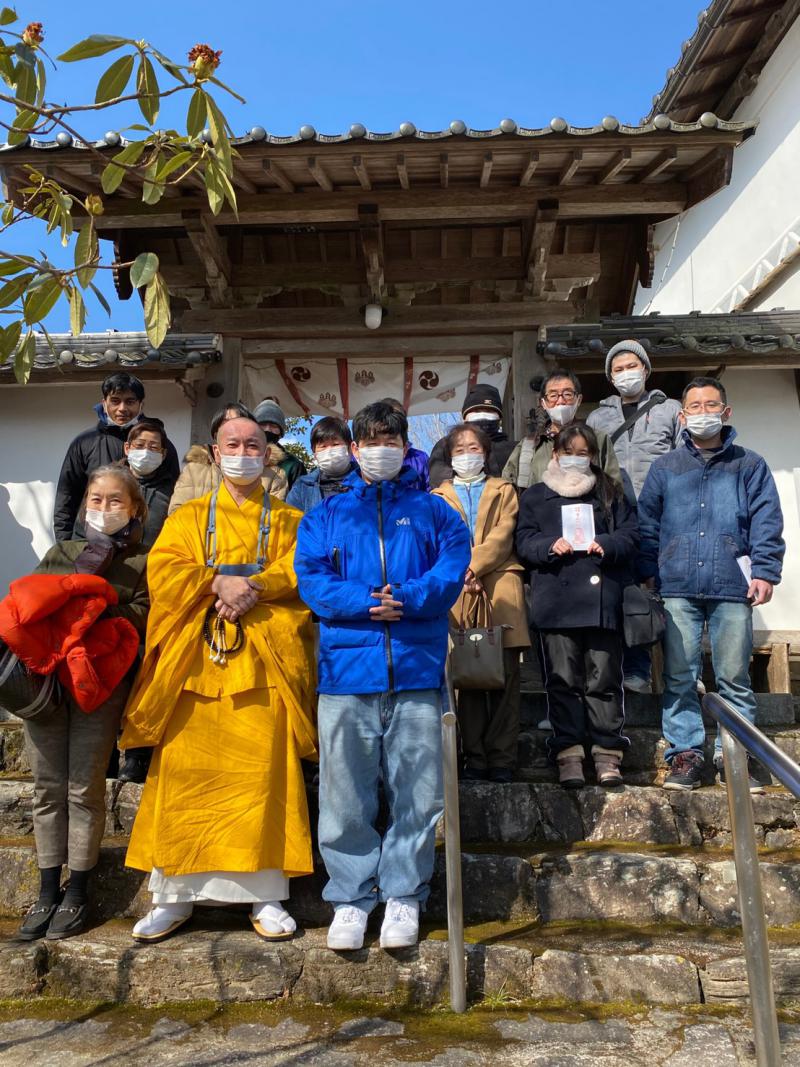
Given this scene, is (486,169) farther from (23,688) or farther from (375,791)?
(23,688)

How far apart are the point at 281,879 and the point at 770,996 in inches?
79.1

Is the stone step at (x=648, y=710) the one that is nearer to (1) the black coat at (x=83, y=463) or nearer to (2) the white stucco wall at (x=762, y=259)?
(2) the white stucco wall at (x=762, y=259)

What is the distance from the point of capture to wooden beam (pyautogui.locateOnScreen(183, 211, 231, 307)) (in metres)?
7.05

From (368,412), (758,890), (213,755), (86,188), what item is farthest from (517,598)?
(86,188)

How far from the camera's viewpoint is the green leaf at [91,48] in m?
1.86

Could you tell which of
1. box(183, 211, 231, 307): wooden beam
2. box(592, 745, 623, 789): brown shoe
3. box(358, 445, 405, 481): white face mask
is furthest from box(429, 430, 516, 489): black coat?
box(183, 211, 231, 307): wooden beam

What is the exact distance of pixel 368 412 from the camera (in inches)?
161

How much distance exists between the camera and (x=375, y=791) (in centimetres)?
376

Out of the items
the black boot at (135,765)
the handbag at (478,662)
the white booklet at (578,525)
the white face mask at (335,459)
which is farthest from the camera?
the white face mask at (335,459)

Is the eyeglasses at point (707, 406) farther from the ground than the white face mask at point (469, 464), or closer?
farther from the ground

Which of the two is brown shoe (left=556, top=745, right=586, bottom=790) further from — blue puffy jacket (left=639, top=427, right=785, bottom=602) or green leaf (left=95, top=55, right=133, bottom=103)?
green leaf (left=95, top=55, right=133, bottom=103)

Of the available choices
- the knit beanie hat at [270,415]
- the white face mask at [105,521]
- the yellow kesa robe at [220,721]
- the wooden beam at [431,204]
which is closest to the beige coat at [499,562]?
the yellow kesa robe at [220,721]

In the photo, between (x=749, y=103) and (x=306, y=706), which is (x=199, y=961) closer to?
(x=306, y=706)

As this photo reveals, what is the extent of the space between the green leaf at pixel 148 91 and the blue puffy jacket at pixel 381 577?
2093mm
